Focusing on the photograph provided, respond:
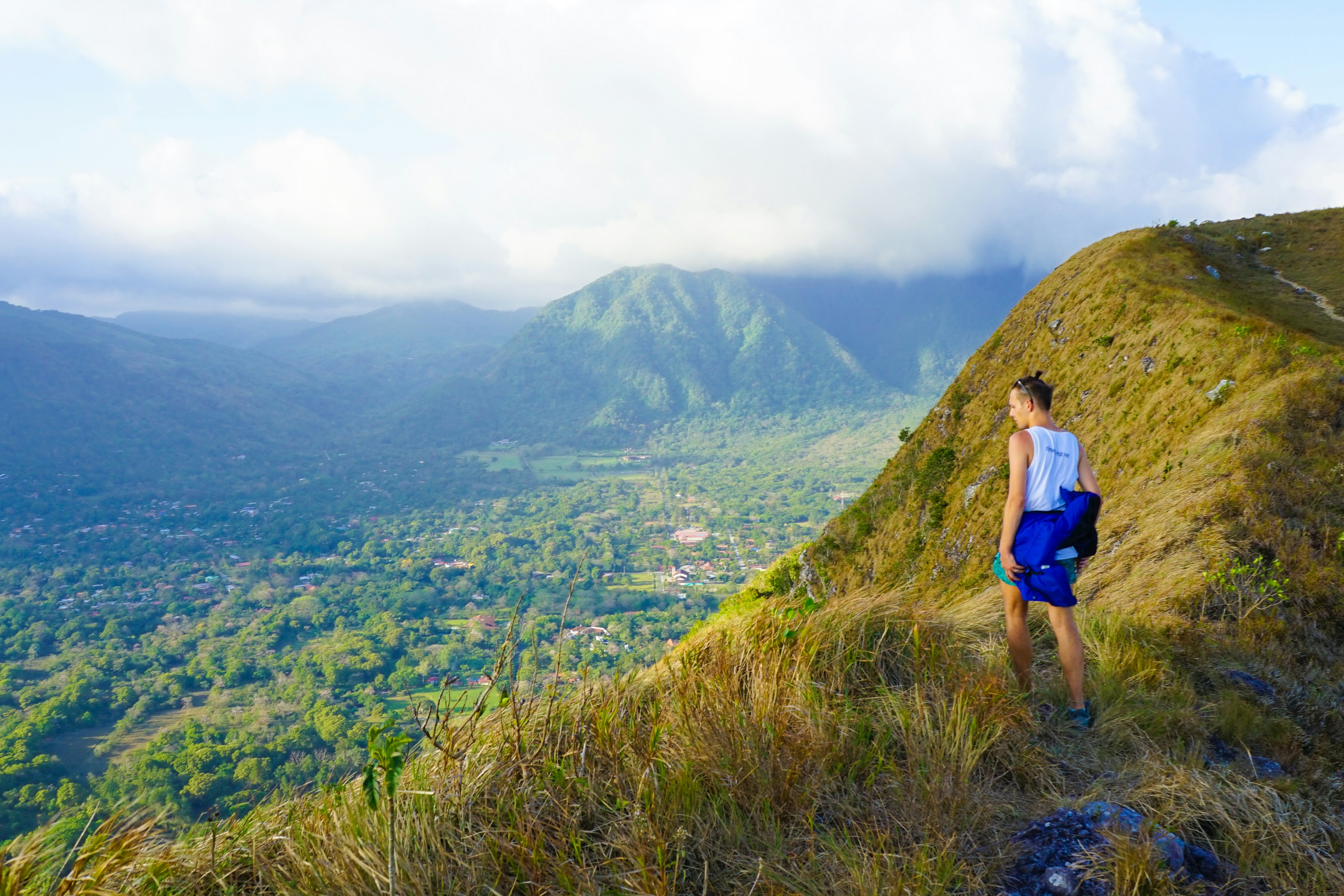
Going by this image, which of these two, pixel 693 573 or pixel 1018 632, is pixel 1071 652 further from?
pixel 693 573

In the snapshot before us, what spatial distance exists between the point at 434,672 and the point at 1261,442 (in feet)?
142

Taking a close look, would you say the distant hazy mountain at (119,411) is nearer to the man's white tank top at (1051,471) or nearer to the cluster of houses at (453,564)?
the cluster of houses at (453,564)

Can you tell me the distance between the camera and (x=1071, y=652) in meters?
3.68

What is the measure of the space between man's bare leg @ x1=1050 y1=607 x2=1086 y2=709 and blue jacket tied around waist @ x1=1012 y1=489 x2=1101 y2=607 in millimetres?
66

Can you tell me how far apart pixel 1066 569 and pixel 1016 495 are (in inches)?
21.4

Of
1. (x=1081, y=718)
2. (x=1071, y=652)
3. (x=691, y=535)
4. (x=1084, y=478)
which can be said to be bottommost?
(x=691, y=535)

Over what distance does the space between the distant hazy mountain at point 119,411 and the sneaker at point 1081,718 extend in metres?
160

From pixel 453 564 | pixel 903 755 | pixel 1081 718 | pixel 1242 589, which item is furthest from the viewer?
pixel 453 564

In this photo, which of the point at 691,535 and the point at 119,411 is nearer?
the point at 691,535

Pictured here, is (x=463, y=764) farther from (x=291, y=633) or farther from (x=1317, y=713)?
(x=291, y=633)

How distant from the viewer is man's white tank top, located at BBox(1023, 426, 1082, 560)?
3709 mm

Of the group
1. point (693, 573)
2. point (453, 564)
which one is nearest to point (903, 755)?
point (693, 573)

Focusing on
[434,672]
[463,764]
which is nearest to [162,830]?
[463,764]

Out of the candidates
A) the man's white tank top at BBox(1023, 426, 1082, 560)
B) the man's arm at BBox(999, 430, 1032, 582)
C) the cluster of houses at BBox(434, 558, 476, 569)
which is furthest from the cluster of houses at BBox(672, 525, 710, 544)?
the man's white tank top at BBox(1023, 426, 1082, 560)
